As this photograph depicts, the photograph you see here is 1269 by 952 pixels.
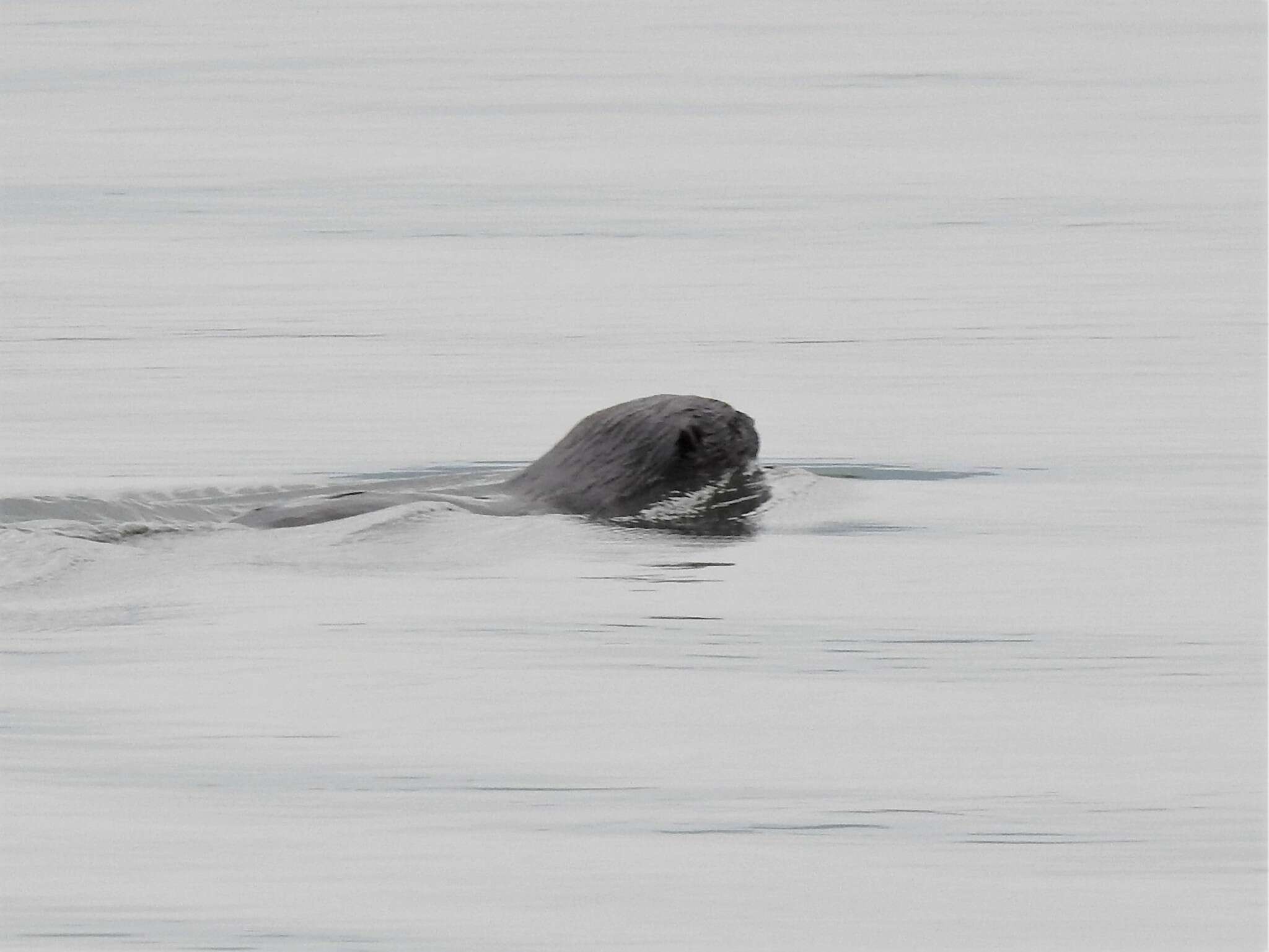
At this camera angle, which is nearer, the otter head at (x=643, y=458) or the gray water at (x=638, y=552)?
the gray water at (x=638, y=552)

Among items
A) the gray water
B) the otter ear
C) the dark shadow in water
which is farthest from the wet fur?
the dark shadow in water

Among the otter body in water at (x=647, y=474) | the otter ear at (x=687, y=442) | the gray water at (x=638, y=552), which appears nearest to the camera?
the gray water at (x=638, y=552)

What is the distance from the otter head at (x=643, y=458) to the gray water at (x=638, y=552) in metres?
0.33

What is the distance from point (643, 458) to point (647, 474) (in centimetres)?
8

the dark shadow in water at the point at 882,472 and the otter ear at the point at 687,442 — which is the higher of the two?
the otter ear at the point at 687,442

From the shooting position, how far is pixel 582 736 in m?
6.96

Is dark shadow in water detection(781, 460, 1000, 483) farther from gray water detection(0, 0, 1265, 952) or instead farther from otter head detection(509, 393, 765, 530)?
otter head detection(509, 393, 765, 530)

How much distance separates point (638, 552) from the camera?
974cm

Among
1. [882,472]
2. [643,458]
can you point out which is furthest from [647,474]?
[882,472]

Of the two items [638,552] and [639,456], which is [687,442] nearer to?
[639,456]

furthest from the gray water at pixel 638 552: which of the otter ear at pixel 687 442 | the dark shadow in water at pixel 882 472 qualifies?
the otter ear at pixel 687 442

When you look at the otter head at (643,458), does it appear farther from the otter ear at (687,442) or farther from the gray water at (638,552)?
the gray water at (638,552)

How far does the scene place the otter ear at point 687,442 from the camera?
11008 mm

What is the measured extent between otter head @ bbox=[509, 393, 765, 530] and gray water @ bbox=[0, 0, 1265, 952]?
0.33 metres
